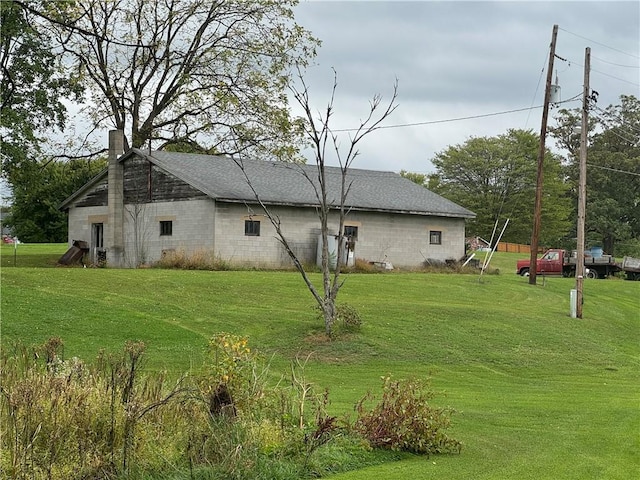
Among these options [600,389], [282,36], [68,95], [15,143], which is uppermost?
[282,36]

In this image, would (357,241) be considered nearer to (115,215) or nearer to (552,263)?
(115,215)

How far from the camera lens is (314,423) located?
35.6ft

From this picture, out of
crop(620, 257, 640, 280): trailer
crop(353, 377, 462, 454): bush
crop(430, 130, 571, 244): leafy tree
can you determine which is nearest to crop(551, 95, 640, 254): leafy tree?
crop(430, 130, 571, 244): leafy tree

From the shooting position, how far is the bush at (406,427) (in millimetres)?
10672

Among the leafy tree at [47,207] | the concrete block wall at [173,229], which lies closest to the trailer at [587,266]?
the concrete block wall at [173,229]

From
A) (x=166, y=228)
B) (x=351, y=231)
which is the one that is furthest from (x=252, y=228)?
(x=351, y=231)

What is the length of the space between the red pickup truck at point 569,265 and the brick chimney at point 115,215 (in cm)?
2137

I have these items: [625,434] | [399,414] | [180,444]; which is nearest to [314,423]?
[399,414]

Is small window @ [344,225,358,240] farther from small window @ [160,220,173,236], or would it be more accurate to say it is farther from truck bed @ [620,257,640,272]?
truck bed @ [620,257,640,272]

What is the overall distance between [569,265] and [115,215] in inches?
966

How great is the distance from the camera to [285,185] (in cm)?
4000

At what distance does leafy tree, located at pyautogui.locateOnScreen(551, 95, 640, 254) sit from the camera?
76.9 m

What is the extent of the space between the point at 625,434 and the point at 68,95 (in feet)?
116

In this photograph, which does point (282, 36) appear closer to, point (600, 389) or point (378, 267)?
point (378, 267)
